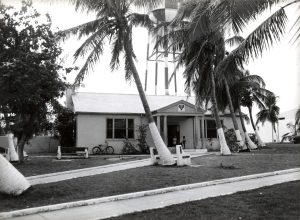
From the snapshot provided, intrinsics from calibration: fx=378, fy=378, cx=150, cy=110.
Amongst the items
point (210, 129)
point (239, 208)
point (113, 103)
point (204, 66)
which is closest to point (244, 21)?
point (239, 208)

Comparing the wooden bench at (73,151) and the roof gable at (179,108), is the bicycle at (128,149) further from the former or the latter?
the wooden bench at (73,151)

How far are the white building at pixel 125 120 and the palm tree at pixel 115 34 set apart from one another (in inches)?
348

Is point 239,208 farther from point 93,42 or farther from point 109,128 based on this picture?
point 109,128

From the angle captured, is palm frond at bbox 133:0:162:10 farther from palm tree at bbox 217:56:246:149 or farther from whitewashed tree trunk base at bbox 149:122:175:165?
palm tree at bbox 217:56:246:149

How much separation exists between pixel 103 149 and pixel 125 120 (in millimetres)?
2711

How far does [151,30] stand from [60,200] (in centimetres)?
1016

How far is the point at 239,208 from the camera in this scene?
7.23m

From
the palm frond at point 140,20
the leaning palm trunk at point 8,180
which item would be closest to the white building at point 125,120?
the palm frond at point 140,20

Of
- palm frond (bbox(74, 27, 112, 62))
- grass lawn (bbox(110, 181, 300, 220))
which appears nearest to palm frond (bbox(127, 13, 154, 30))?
palm frond (bbox(74, 27, 112, 62))

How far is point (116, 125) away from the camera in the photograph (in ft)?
89.4

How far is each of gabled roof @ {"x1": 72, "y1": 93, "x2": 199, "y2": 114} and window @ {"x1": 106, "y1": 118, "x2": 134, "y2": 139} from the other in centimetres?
77

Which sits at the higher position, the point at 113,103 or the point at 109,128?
the point at 113,103

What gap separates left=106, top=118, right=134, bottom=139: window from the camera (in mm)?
27016

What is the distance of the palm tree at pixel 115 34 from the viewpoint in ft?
50.7
